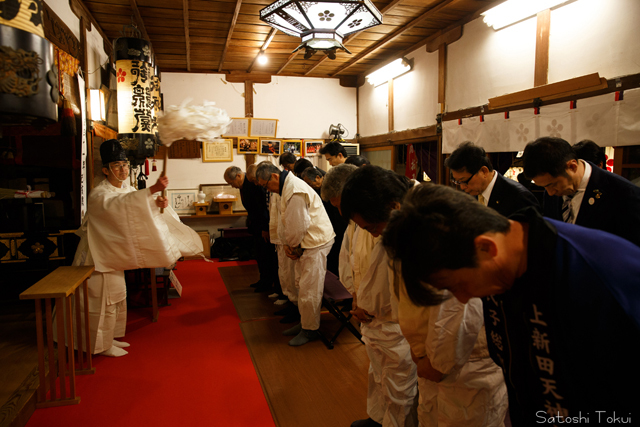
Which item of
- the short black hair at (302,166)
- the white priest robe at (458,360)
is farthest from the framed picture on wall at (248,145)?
the white priest robe at (458,360)

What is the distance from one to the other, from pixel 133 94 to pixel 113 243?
2302 mm

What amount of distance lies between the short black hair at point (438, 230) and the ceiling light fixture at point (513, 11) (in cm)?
464

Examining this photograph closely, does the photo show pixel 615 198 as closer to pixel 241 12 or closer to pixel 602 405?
pixel 602 405

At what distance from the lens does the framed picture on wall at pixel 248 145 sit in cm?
909

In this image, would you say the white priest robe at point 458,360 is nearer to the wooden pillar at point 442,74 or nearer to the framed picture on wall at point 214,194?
the wooden pillar at point 442,74

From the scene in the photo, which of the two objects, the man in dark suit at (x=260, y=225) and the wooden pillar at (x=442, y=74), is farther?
the wooden pillar at (x=442, y=74)

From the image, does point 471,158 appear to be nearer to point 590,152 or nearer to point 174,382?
point 590,152

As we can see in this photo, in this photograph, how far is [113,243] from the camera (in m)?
3.64

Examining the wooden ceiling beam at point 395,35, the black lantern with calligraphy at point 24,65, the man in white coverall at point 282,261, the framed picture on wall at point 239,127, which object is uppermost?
the wooden ceiling beam at point 395,35

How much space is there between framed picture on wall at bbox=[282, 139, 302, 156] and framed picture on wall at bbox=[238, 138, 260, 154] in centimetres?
68

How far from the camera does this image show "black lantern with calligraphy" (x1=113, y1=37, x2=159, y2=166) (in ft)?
15.9

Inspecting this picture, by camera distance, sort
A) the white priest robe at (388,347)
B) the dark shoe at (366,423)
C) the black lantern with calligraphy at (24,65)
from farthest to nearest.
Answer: the dark shoe at (366,423), the white priest robe at (388,347), the black lantern with calligraphy at (24,65)

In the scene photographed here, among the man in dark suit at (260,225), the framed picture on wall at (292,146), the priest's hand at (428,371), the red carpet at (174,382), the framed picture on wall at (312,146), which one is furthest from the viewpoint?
the framed picture on wall at (312,146)

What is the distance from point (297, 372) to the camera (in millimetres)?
3436
